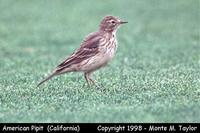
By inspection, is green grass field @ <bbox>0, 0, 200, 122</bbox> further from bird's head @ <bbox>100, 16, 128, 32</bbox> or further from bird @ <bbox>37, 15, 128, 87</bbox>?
bird's head @ <bbox>100, 16, 128, 32</bbox>

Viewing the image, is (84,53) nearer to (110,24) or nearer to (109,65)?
(110,24)

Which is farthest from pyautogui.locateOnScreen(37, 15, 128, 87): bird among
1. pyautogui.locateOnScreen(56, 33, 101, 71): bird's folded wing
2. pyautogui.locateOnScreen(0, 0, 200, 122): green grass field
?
pyautogui.locateOnScreen(0, 0, 200, 122): green grass field

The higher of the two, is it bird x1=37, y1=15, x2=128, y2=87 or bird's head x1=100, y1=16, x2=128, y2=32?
A: bird's head x1=100, y1=16, x2=128, y2=32

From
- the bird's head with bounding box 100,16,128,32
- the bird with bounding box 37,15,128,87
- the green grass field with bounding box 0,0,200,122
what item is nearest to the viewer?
the green grass field with bounding box 0,0,200,122

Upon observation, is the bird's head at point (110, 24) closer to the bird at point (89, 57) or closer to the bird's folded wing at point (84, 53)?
the bird at point (89, 57)

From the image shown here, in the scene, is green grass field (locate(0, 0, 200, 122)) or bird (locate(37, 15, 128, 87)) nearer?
green grass field (locate(0, 0, 200, 122))

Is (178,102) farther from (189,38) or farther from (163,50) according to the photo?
(189,38)

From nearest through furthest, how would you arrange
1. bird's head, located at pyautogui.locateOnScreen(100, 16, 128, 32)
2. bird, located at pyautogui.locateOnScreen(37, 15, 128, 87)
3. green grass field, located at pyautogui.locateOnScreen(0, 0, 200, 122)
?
green grass field, located at pyautogui.locateOnScreen(0, 0, 200, 122) → bird, located at pyautogui.locateOnScreen(37, 15, 128, 87) → bird's head, located at pyautogui.locateOnScreen(100, 16, 128, 32)

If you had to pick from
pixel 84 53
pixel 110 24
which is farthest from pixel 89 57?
pixel 110 24

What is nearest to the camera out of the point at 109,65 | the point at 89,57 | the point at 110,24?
the point at 89,57
